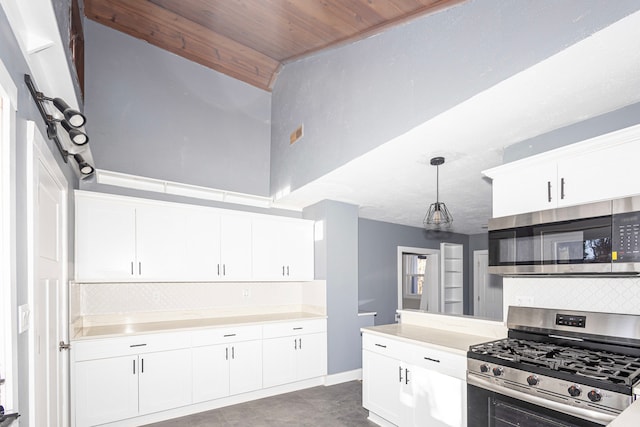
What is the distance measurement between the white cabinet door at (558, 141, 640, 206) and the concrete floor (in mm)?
2626

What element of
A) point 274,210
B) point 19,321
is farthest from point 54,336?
point 274,210

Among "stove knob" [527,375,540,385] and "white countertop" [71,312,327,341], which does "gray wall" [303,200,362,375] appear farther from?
"stove knob" [527,375,540,385]

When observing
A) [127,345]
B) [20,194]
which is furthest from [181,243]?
[20,194]

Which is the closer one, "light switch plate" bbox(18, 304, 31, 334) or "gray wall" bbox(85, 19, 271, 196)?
"light switch plate" bbox(18, 304, 31, 334)

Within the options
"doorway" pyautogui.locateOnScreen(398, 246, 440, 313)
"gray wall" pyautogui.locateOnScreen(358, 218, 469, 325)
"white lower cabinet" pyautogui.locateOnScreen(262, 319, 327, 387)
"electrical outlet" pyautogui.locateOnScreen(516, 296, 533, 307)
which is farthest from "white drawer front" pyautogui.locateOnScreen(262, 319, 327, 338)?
"doorway" pyautogui.locateOnScreen(398, 246, 440, 313)

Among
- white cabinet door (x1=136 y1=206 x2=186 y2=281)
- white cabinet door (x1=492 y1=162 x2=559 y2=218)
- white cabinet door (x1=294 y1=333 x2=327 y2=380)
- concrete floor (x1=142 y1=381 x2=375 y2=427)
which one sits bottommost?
concrete floor (x1=142 y1=381 x2=375 y2=427)

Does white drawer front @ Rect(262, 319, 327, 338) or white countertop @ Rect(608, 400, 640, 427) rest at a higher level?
white countertop @ Rect(608, 400, 640, 427)

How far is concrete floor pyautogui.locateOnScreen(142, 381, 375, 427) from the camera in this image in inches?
132

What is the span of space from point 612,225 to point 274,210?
370 cm

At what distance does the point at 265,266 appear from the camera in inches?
174

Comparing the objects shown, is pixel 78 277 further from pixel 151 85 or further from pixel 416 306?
pixel 416 306

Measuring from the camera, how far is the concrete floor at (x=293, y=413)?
3.35 meters

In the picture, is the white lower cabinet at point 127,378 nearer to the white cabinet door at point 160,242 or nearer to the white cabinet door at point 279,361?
the white cabinet door at point 160,242

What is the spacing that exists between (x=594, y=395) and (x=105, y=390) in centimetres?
362
